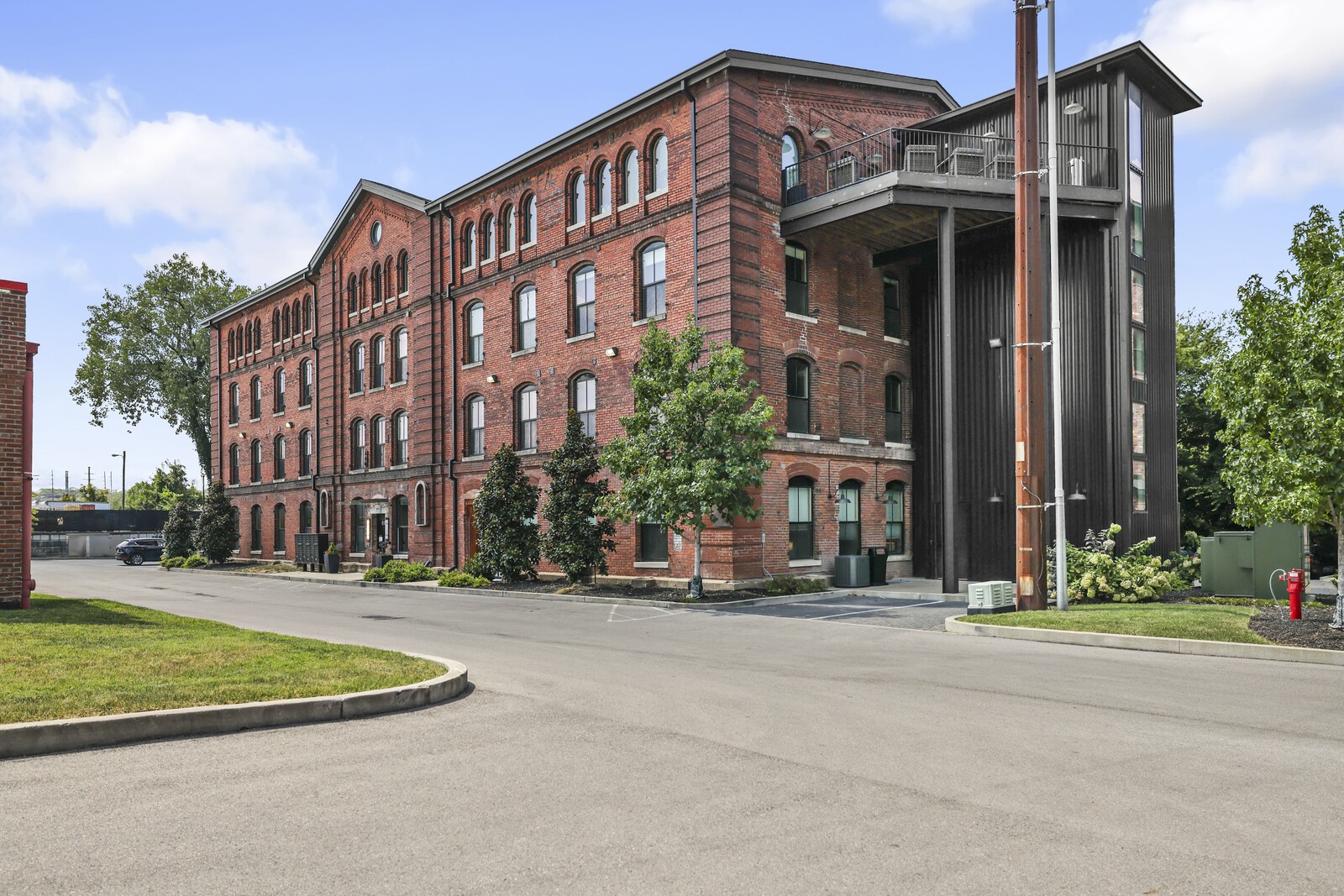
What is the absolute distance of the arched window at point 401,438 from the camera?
36656 millimetres

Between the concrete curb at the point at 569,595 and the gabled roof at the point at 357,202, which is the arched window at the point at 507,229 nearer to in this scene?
the gabled roof at the point at 357,202

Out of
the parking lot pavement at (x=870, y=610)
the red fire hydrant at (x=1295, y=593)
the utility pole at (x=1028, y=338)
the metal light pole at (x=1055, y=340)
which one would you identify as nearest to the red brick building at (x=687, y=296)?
the parking lot pavement at (x=870, y=610)

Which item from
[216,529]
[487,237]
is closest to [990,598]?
[487,237]

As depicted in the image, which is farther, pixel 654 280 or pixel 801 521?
pixel 654 280

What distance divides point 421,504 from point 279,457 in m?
15.1

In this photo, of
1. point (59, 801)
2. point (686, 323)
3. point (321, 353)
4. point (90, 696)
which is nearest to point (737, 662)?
point (90, 696)

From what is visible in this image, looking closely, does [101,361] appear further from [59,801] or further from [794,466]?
[59,801]

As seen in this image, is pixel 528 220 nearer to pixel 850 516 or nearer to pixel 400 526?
pixel 400 526

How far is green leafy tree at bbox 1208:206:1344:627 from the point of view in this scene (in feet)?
44.3

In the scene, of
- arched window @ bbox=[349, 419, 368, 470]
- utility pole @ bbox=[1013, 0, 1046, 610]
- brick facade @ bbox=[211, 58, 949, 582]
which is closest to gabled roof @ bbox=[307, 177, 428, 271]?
brick facade @ bbox=[211, 58, 949, 582]

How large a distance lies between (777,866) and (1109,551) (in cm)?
1883

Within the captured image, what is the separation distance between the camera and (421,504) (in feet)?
113

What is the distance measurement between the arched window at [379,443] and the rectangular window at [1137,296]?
86.1ft

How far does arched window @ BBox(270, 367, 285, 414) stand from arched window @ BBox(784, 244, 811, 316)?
2905 cm
